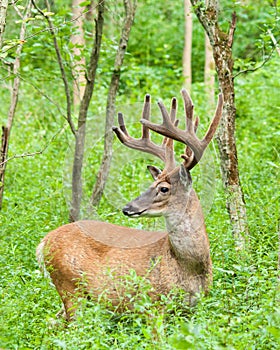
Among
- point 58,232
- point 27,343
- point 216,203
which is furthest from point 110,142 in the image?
point 27,343

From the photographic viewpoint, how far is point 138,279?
573cm

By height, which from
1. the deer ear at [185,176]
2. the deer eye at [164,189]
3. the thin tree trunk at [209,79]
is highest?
the thin tree trunk at [209,79]

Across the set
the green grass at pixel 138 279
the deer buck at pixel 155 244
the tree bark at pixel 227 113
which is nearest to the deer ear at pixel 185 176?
the deer buck at pixel 155 244

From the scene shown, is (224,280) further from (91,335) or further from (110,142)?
(110,142)

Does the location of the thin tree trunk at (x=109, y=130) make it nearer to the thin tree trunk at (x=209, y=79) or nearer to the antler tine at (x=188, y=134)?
the antler tine at (x=188, y=134)

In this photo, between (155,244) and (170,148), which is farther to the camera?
(170,148)

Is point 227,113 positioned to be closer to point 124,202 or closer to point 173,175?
point 173,175

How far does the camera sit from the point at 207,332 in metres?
4.78

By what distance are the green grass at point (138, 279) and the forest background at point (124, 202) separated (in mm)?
14

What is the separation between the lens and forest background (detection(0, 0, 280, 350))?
5125 millimetres

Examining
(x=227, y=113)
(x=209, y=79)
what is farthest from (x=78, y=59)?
(x=209, y=79)

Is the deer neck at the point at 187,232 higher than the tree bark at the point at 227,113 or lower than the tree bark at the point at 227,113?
lower

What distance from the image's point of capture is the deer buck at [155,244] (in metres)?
6.30

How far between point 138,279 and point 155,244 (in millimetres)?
912
